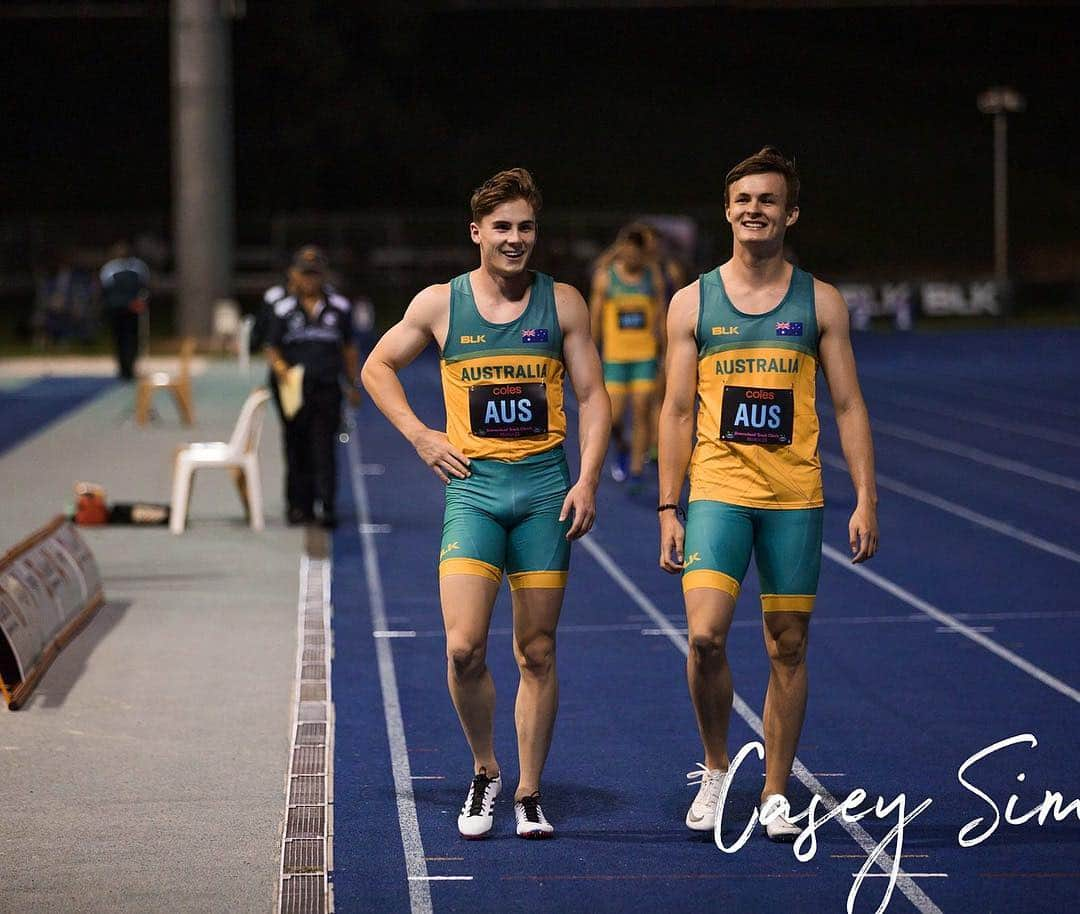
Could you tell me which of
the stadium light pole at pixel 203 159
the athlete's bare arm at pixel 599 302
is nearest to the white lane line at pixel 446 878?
the athlete's bare arm at pixel 599 302

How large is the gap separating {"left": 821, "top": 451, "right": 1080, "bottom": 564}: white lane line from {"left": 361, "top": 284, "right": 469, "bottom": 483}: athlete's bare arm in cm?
636

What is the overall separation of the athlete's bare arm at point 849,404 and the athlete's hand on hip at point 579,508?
76 cm

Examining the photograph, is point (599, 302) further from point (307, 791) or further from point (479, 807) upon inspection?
point (479, 807)

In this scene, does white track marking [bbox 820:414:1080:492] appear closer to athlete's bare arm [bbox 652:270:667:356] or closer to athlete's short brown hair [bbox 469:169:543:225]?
athlete's bare arm [bbox 652:270:667:356]

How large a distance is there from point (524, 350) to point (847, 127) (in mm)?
61543

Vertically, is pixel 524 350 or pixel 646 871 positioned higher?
pixel 524 350

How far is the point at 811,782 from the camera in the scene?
618 cm

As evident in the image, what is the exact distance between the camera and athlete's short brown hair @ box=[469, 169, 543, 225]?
17.9 ft

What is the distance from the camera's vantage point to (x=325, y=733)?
22.7ft

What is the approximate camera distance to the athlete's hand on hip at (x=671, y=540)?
18.1ft

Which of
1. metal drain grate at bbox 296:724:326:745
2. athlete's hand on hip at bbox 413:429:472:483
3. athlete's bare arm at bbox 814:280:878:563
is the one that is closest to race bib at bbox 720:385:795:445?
athlete's bare arm at bbox 814:280:878:563

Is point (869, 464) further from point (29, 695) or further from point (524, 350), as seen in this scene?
point (29, 695)

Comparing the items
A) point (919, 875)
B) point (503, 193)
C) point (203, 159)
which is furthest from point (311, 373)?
point (203, 159)

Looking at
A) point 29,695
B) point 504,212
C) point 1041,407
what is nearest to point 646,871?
point 504,212
